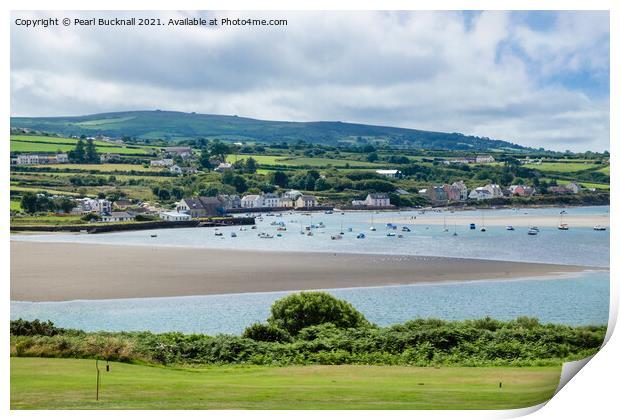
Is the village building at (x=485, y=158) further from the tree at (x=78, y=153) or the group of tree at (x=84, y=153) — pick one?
the tree at (x=78, y=153)

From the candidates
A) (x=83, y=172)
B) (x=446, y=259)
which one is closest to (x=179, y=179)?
(x=83, y=172)

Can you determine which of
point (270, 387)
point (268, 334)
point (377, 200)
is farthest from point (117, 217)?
point (270, 387)

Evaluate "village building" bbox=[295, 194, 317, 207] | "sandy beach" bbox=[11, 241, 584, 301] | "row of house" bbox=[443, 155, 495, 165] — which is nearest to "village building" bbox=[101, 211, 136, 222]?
"sandy beach" bbox=[11, 241, 584, 301]

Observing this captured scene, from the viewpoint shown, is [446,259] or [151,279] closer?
[151,279]

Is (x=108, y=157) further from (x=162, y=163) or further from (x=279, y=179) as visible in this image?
(x=279, y=179)

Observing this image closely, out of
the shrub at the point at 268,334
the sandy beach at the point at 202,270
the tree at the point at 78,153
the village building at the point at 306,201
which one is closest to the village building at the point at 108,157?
the tree at the point at 78,153

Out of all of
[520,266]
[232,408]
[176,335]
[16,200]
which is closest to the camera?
[232,408]

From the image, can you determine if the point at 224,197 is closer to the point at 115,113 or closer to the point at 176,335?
the point at 115,113

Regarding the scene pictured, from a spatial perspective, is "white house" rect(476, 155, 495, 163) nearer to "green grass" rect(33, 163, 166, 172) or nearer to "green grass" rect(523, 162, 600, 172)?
"green grass" rect(523, 162, 600, 172)
